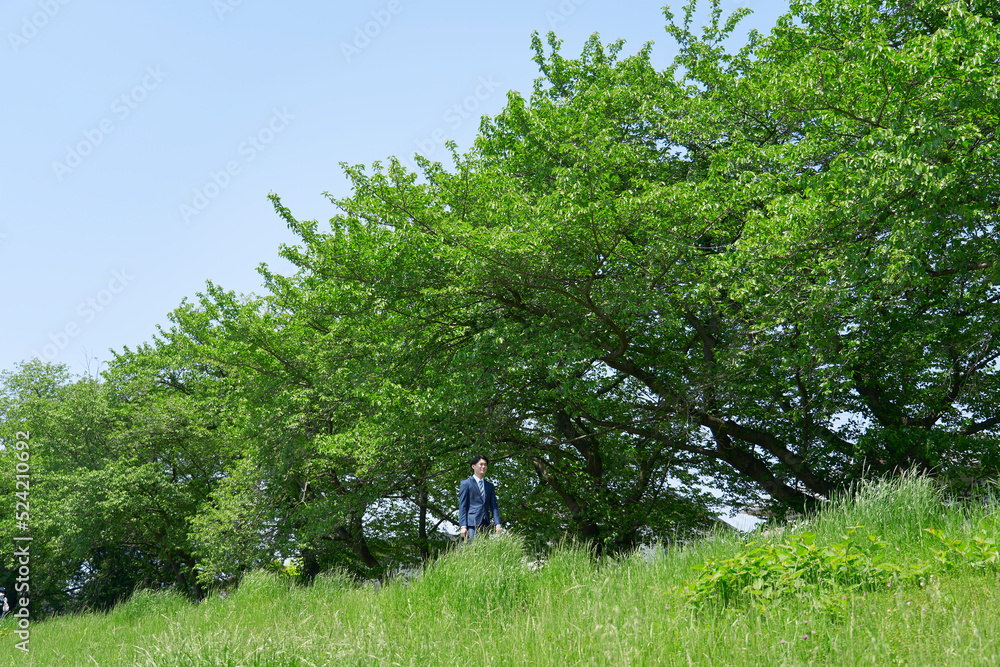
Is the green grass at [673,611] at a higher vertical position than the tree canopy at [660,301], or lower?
lower

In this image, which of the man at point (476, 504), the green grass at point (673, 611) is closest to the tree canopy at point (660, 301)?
the man at point (476, 504)

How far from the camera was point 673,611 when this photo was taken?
217 inches

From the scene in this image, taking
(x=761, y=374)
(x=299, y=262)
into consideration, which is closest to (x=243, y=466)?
(x=299, y=262)

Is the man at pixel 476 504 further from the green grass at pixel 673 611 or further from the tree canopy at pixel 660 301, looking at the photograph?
the green grass at pixel 673 611

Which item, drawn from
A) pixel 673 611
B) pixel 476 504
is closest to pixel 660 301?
pixel 476 504

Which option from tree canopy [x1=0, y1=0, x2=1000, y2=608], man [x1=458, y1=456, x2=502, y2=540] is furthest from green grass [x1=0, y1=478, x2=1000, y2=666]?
tree canopy [x1=0, y1=0, x2=1000, y2=608]

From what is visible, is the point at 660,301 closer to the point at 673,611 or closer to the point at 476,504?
the point at 476,504

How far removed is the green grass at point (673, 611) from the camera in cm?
443

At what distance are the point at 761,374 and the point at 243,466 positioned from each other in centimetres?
1418

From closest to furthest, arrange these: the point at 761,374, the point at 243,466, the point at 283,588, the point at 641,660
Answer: the point at 641,660 → the point at 283,588 → the point at 761,374 → the point at 243,466

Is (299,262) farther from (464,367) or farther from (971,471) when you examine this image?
(971,471)

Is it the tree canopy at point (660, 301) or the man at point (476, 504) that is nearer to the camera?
the man at point (476, 504)

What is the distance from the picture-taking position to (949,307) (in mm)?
13180

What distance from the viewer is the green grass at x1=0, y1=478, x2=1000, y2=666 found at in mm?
4434
